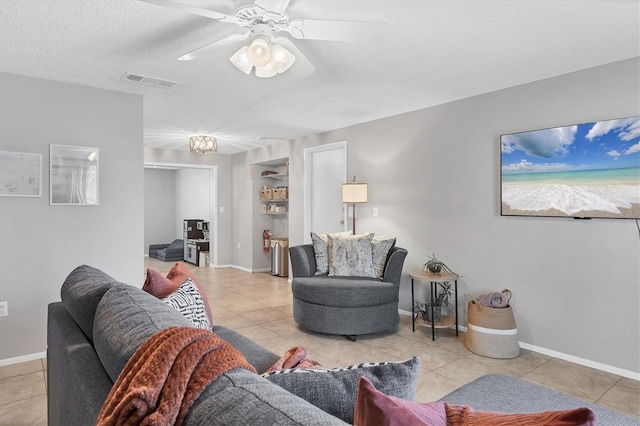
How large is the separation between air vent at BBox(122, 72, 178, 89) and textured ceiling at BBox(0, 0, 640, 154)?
0.22 feet

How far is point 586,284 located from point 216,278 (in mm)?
5270

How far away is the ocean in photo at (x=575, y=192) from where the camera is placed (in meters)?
2.79

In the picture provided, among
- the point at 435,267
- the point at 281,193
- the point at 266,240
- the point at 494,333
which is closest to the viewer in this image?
the point at 494,333

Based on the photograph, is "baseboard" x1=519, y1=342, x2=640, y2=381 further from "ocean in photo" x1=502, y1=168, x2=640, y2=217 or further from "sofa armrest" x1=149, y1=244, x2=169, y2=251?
"sofa armrest" x1=149, y1=244, x2=169, y2=251

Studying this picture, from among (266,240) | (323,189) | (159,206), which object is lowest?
(266,240)

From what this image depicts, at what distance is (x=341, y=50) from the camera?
2.65 metres

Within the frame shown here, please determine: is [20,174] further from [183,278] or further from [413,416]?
[413,416]

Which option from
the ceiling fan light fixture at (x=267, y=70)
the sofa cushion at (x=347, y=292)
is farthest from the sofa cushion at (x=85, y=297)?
the sofa cushion at (x=347, y=292)

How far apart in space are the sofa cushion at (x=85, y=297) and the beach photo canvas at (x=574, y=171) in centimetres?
321

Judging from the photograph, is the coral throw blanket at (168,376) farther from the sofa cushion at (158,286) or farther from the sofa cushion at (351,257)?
the sofa cushion at (351,257)

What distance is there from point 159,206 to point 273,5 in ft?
30.7

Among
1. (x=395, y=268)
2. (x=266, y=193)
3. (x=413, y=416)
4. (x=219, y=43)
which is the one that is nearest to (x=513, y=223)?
(x=395, y=268)

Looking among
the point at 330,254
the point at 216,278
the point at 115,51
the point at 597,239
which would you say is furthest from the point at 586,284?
the point at 216,278

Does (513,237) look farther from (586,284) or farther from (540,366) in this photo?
(540,366)
